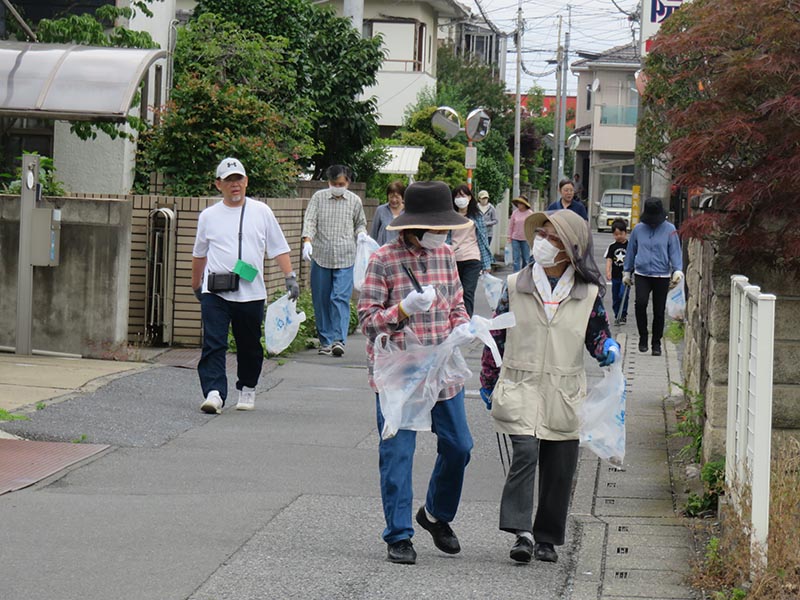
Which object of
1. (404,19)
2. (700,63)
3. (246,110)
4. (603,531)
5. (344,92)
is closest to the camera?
(603,531)

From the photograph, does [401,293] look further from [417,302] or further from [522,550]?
[522,550]

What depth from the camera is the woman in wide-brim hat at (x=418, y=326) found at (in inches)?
232

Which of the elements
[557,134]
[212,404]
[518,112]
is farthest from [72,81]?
[557,134]

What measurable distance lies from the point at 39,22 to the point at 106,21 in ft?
2.60

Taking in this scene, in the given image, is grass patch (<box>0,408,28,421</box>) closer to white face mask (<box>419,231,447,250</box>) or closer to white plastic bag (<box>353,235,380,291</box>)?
white face mask (<box>419,231,447,250</box>)

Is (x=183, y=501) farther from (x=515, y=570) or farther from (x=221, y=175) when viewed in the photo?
(x=221, y=175)

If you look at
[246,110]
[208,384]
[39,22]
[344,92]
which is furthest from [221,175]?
[344,92]

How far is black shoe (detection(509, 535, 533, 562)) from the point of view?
5895mm

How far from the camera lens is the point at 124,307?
11812 millimetres

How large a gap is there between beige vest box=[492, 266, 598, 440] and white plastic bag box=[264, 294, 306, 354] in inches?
190

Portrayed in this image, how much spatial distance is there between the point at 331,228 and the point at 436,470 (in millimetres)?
7390

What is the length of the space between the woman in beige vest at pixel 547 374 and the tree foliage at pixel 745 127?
3.45 feet

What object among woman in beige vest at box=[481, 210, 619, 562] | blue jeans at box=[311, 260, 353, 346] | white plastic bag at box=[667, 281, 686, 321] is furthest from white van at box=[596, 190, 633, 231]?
woman in beige vest at box=[481, 210, 619, 562]

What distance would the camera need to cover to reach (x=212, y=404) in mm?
9523
